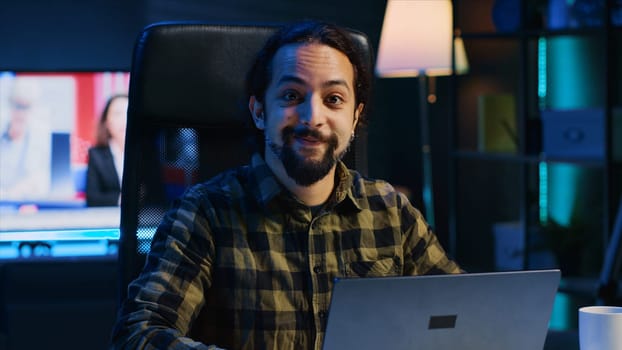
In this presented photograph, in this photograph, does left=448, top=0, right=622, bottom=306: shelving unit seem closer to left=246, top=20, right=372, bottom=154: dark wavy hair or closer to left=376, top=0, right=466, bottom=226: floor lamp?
left=376, top=0, right=466, bottom=226: floor lamp

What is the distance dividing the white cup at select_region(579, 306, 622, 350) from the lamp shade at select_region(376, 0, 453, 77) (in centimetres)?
323

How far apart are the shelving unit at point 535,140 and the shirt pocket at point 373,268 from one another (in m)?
1.96

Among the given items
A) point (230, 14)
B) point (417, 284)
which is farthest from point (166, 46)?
point (230, 14)

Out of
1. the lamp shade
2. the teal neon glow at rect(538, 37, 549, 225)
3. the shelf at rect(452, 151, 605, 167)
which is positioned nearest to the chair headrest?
the shelf at rect(452, 151, 605, 167)

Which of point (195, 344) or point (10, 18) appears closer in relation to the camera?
point (195, 344)

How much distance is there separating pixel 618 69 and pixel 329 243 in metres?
2.44

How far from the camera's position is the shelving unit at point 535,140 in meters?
3.58

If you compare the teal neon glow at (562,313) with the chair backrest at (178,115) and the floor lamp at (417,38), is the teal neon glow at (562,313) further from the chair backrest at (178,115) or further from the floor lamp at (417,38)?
the chair backrest at (178,115)

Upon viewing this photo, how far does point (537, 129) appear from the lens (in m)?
3.94

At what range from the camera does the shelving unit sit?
11.8 feet

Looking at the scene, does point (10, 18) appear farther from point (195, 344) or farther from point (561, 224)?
point (195, 344)

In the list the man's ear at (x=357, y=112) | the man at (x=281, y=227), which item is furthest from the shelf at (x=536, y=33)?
the man at (x=281, y=227)

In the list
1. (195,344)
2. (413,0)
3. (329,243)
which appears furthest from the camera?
(413,0)

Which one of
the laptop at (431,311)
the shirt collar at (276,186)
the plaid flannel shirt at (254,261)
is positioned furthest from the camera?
the shirt collar at (276,186)
